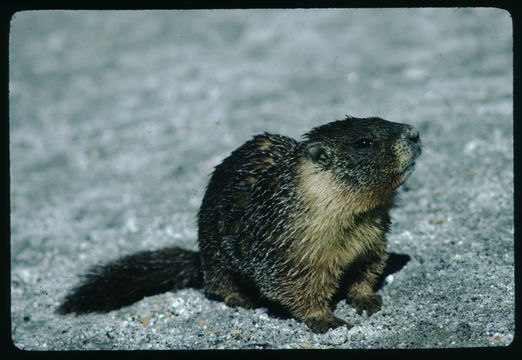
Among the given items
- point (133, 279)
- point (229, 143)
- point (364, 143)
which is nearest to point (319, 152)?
point (364, 143)

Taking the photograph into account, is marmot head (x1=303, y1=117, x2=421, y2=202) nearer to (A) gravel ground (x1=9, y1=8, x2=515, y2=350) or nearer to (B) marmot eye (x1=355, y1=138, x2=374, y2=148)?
(B) marmot eye (x1=355, y1=138, x2=374, y2=148)

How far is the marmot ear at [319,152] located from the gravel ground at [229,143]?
139 centimetres

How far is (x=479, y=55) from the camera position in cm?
1143

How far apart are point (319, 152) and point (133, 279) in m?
2.48

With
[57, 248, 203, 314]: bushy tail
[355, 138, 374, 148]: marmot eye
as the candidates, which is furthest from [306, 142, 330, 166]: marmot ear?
[57, 248, 203, 314]: bushy tail

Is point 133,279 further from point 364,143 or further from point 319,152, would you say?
point 364,143

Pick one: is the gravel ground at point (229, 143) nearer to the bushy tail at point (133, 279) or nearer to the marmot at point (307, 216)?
the bushy tail at point (133, 279)

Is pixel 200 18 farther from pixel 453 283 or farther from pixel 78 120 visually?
pixel 453 283

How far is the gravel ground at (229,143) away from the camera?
5.54 metres

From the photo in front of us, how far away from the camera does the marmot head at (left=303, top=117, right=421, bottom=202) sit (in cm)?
490

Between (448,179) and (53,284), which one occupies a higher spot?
(448,179)

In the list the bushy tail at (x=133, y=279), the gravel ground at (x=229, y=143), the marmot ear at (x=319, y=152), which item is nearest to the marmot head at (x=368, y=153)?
the marmot ear at (x=319, y=152)

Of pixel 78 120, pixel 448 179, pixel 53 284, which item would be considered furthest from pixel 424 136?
pixel 78 120

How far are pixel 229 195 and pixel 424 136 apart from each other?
165 inches
